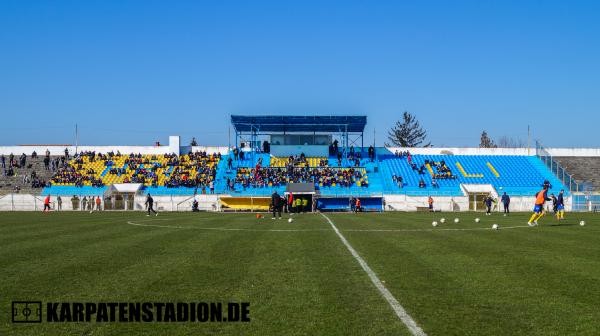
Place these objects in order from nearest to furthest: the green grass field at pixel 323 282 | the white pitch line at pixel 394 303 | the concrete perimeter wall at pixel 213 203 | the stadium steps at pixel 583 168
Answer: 1. the white pitch line at pixel 394 303
2. the green grass field at pixel 323 282
3. the concrete perimeter wall at pixel 213 203
4. the stadium steps at pixel 583 168

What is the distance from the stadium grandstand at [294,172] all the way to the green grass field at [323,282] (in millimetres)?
38217

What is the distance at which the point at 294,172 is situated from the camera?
6644 cm

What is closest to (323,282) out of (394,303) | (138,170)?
(394,303)

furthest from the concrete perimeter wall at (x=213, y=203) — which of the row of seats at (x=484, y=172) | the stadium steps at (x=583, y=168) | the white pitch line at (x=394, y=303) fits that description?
the white pitch line at (x=394, y=303)

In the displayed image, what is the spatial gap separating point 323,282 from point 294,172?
56.1 m

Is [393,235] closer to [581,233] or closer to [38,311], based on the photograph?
[581,233]

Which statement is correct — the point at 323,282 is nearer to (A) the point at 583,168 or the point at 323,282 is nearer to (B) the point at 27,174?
(B) the point at 27,174

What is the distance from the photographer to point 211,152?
2977 inches

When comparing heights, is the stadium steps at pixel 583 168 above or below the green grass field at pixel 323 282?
above

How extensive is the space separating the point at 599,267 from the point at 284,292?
726cm

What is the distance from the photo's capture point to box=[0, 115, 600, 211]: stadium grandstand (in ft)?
188

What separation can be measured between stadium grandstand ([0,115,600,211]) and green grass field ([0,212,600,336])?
38.2 metres

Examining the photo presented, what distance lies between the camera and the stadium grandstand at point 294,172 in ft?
188

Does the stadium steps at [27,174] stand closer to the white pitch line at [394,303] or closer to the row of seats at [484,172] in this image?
the row of seats at [484,172]
